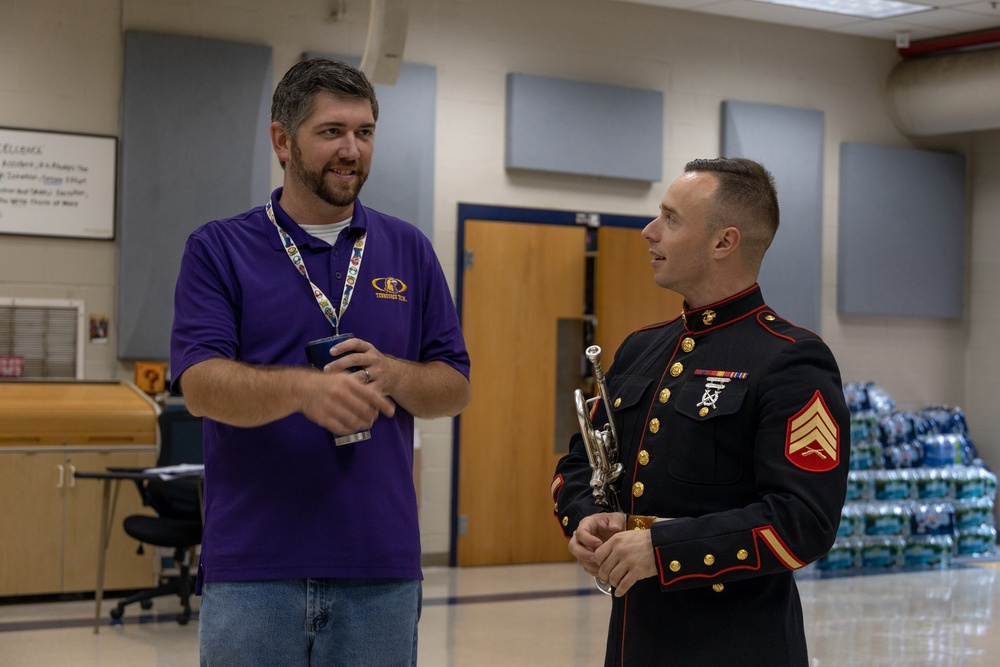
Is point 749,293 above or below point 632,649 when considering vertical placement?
above

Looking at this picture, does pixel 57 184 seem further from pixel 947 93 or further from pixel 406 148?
pixel 947 93

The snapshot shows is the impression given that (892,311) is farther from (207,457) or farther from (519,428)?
(207,457)

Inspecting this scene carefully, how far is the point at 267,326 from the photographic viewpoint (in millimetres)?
2023

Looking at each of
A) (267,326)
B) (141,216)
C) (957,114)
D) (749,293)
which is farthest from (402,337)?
(957,114)

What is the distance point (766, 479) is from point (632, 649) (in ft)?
1.40

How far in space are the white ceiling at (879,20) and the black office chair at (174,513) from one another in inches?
162

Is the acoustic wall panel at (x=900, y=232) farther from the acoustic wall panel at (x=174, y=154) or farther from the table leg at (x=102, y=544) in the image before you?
the table leg at (x=102, y=544)

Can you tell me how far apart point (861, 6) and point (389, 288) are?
678 cm

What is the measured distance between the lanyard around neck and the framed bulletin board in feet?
16.0

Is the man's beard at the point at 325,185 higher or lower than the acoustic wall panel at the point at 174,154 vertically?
lower

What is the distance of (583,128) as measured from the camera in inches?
308

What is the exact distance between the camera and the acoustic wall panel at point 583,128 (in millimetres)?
7625

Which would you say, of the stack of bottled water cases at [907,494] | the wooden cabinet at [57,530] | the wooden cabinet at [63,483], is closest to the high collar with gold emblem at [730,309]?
the wooden cabinet at [63,483]

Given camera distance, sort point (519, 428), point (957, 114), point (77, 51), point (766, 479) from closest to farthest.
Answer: point (766, 479)
point (77, 51)
point (519, 428)
point (957, 114)
